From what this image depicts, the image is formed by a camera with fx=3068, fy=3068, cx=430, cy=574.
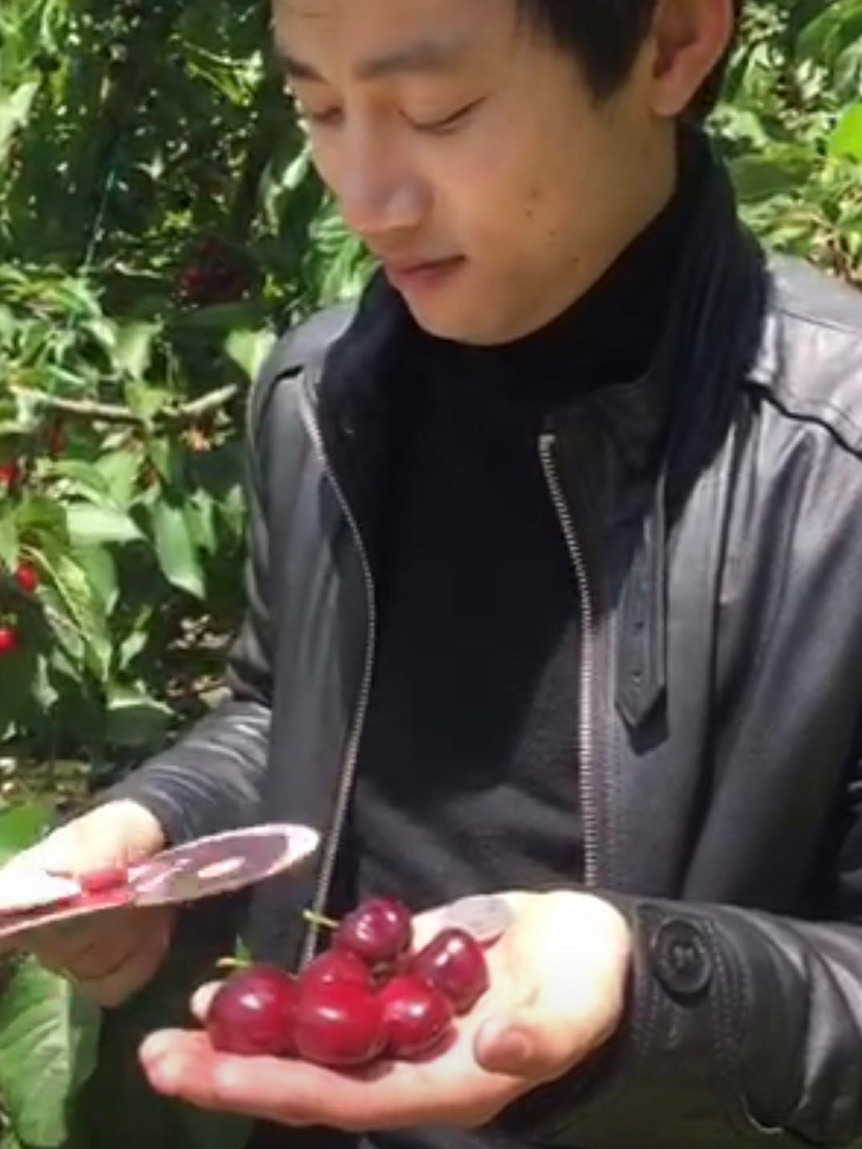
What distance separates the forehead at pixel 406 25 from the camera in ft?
4.29

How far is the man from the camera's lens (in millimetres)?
1279

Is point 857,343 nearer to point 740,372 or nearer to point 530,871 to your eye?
point 740,372

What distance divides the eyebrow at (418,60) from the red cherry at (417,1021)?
0.39 m

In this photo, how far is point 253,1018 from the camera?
4.15ft

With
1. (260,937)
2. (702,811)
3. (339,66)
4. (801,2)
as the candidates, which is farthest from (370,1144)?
(801,2)

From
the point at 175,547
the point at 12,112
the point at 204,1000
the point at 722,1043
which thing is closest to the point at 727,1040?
the point at 722,1043

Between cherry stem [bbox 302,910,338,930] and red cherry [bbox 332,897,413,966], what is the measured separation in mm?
112

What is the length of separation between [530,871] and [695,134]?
1.19 feet

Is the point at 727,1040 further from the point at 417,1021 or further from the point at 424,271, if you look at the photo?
the point at 424,271

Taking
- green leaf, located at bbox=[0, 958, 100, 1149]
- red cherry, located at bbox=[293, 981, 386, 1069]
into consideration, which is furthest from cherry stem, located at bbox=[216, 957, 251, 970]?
red cherry, located at bbox=[293, 981, 386, 1069]

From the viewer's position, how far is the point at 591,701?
4.66 feet

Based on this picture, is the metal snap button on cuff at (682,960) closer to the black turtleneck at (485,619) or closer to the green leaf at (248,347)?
the black turtleneck at (485,619)

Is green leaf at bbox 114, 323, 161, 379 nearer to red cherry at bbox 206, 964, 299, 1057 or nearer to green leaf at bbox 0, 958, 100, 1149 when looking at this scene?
green leaf at bbox 0, 958, 100, 1149

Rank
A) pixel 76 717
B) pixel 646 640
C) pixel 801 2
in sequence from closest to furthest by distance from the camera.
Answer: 1. pixel 646 640
2. pixel 76 717
3. pixel 801 2
